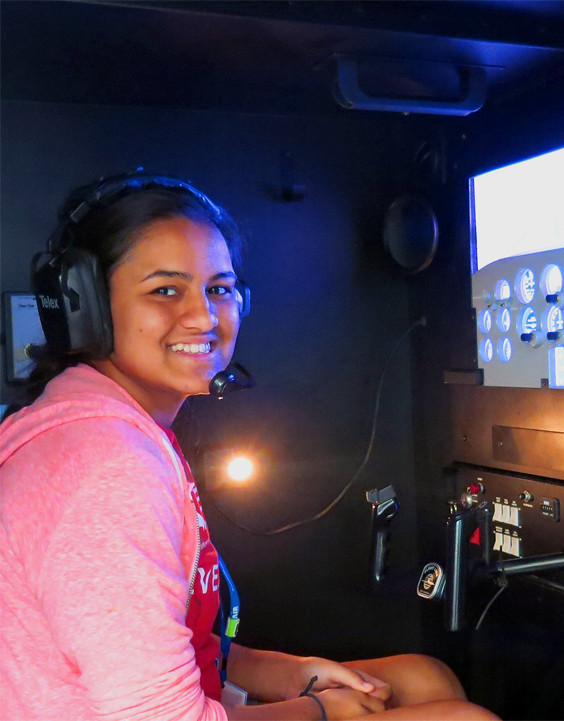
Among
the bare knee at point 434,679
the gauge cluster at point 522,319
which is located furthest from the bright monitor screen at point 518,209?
the bare knee at point 434,679

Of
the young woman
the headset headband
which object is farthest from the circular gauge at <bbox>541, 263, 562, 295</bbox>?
the headset headband

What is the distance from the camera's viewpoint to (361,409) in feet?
5.73

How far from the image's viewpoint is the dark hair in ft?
3.43

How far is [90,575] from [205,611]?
0.36 metres

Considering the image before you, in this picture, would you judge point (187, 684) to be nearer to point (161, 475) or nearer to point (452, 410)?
point (161, 475)

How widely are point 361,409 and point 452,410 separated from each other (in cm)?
23

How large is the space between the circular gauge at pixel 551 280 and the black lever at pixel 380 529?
48 cm

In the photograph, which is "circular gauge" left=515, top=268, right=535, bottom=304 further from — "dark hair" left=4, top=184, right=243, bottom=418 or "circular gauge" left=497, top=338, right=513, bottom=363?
"dark hair" left=4, top=184, right=243, bottom=418

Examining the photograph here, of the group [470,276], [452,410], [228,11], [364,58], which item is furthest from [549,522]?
[228,11]

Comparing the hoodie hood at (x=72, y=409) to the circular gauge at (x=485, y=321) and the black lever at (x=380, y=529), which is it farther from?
the circular gauge at (x=485, y=321)

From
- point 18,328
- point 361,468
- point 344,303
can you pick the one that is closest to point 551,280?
point 344,303

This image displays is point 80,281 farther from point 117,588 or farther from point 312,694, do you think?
Result: point 312,694

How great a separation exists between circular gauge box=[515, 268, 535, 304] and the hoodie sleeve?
2.78 feet

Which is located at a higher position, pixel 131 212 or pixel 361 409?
pixel 131 212
